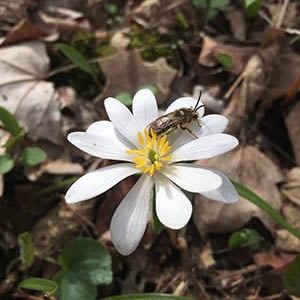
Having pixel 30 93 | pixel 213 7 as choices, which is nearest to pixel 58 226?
pixel 30 93

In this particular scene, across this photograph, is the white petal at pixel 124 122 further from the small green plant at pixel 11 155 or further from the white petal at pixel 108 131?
the small green plant at pixel 11 155

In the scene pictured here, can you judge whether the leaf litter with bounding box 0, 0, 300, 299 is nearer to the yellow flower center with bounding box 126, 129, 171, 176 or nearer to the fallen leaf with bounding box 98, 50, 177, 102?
the fallen leaf with bounding box 98, 50, 177, 102

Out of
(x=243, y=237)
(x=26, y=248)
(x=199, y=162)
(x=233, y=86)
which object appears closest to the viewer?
(x=26, y=248)

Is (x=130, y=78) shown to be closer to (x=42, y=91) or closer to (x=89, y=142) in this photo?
(x=42, y=91)

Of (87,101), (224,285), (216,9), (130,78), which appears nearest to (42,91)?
(87,101)

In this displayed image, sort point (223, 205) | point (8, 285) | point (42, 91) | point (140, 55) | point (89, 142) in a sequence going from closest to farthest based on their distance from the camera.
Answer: point (89, 142) < point (8, 285) < point (223, 205) < point (42, 91) < point (140, 55)

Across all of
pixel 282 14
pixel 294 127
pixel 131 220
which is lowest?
pixel 294 127

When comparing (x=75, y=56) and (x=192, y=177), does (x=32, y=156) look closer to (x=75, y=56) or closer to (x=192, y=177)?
(x=75, y=56)
